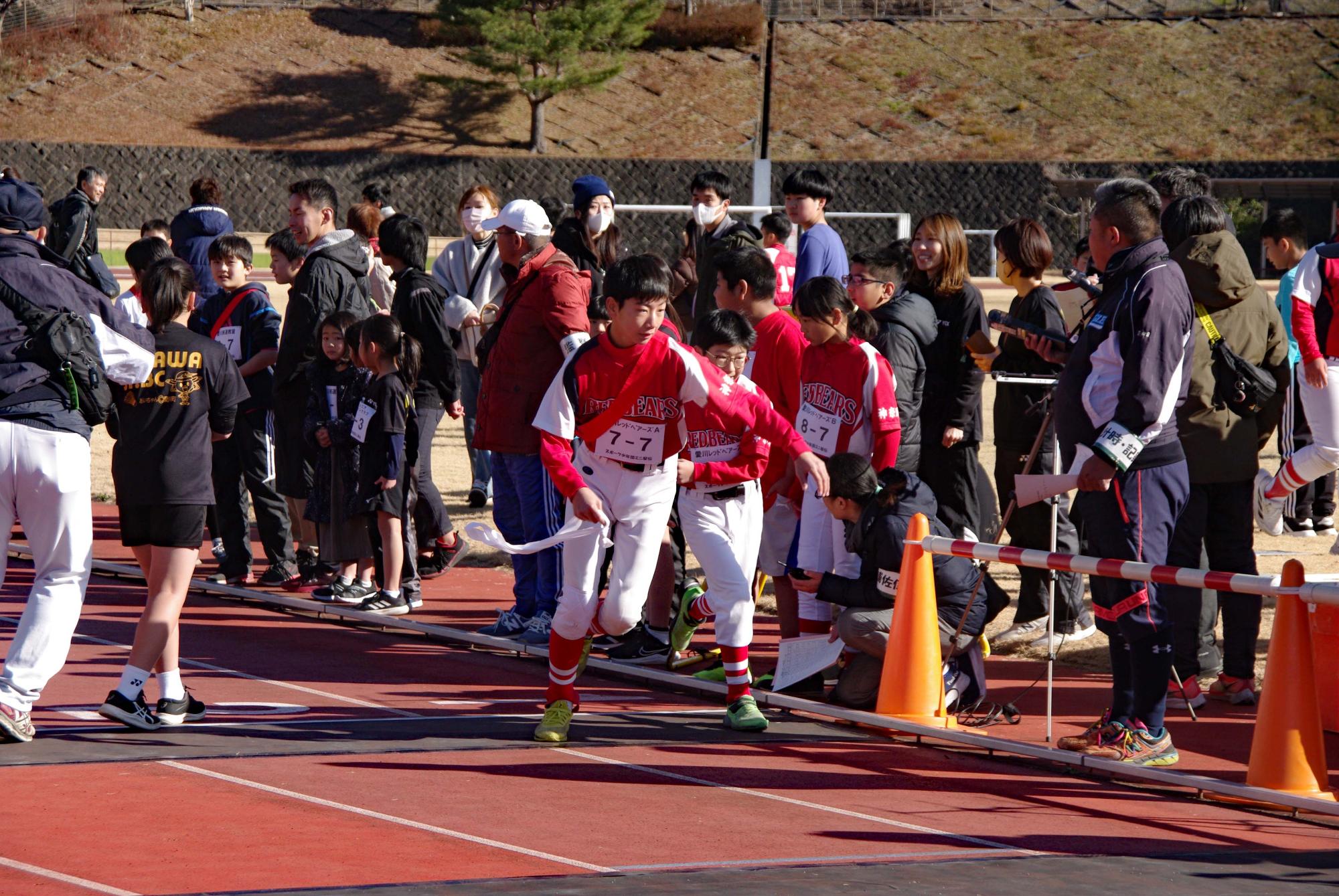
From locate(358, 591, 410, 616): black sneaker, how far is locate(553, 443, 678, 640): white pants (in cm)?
273

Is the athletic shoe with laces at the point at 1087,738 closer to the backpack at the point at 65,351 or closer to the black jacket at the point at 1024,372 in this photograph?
the black jacket at the point at 1024,372

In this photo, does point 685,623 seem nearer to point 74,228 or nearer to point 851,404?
point 851,404

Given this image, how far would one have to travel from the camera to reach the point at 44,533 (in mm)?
6188

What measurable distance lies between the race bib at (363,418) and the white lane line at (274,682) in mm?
1668

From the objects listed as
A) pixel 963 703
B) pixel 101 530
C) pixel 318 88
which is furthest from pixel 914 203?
pixel 963 703

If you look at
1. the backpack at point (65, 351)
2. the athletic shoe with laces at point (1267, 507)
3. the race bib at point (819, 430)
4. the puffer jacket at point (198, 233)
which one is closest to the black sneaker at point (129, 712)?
the backpack at point (65, 351)

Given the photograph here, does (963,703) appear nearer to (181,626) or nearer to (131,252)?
(181,626)

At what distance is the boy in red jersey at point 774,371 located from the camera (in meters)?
7.87

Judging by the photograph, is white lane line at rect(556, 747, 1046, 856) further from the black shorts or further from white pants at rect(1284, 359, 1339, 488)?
white pants at rect(1284, 359, 1339, 488)

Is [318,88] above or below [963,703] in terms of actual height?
above

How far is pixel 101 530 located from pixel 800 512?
243 inches

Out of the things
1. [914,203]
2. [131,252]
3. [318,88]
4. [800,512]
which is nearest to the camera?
[800,512]

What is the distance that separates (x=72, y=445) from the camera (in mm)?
6195

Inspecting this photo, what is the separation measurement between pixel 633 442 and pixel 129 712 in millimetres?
2196
